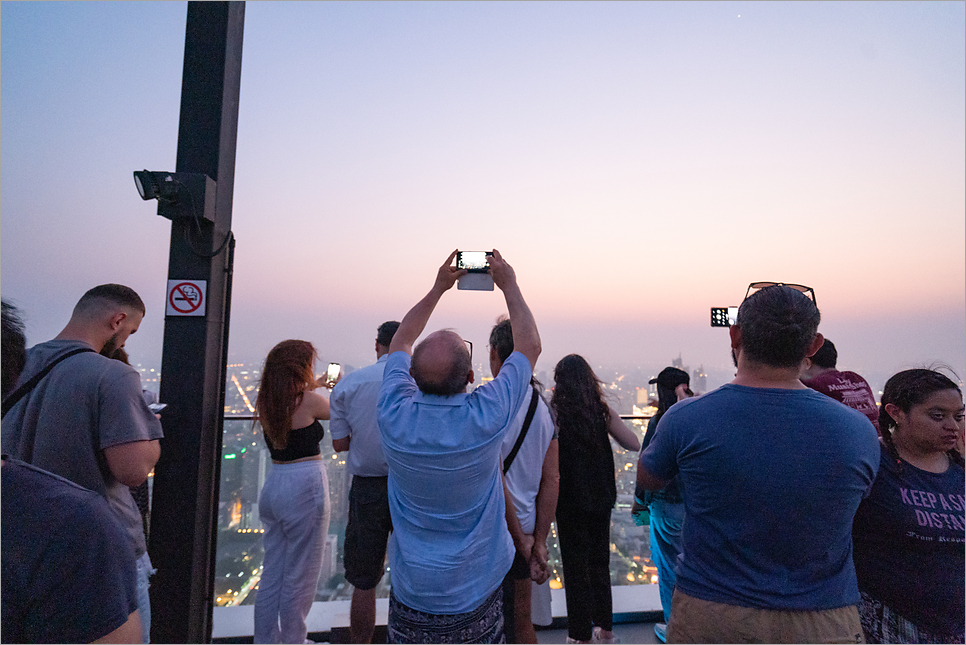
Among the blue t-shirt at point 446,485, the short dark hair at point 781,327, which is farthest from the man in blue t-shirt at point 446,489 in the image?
the short dark hair at point 781,327

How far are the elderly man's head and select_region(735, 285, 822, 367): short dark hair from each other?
0.86 meters

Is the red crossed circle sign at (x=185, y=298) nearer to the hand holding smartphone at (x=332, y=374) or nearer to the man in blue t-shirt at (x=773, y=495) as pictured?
the hand holding smartphone at (x=332, y=374)

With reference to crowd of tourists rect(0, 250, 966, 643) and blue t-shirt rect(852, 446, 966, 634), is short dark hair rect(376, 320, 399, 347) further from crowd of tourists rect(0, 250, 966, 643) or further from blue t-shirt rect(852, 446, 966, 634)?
blue t-shirt rect(852, 446, 966, 634)

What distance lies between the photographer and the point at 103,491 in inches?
69.3

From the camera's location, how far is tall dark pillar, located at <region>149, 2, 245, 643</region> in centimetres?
251

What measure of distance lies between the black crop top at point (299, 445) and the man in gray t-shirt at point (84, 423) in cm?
80

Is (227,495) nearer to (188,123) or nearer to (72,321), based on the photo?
(72,321)

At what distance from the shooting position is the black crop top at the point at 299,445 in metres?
2.57

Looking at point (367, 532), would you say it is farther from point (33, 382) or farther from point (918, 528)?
point (918, 528)

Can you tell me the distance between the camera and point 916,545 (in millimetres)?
1463

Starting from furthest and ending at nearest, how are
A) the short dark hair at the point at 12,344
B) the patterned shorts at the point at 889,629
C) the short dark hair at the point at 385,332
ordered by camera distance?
the short dark hair at the point at 385,332
the patterned shorts at the point at 889,629
the short dark hair at the point at 12,344

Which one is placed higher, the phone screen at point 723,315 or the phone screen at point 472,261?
the phone screen at point 472,261

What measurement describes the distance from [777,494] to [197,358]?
2.82m

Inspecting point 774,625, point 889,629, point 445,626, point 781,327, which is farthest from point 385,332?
point 889,629
